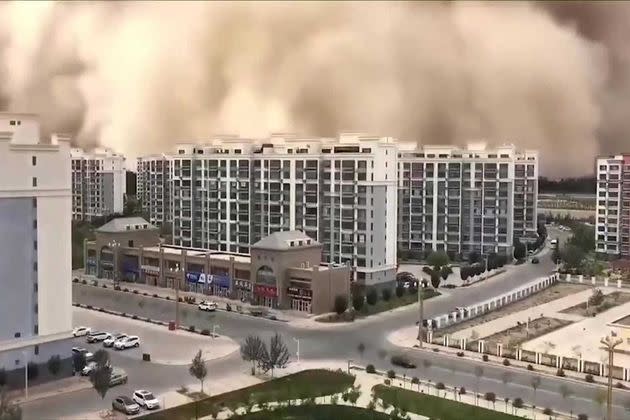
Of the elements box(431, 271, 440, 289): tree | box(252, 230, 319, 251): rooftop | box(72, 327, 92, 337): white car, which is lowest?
box(72, 327, 92, 337): white car

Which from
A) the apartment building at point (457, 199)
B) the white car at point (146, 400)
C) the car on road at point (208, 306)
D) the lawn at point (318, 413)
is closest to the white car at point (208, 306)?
the car on road at point (208, 306)

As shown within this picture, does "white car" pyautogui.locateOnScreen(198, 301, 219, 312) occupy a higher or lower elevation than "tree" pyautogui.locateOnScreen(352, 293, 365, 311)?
lower

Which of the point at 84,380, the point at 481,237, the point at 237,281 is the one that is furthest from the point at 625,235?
the point at 84,380

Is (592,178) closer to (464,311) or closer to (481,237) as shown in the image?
(481,237)

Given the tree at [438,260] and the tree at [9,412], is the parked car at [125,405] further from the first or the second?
the tree at [438,260]

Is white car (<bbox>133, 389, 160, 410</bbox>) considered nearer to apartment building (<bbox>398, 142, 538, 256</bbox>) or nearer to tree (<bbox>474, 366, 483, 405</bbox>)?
tree (<bbox>474, 366, 483, 405</bbox>)

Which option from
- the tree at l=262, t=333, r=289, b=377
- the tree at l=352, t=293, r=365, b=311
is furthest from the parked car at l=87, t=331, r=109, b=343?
the tree at l=352, t=293, r=365, b=311
